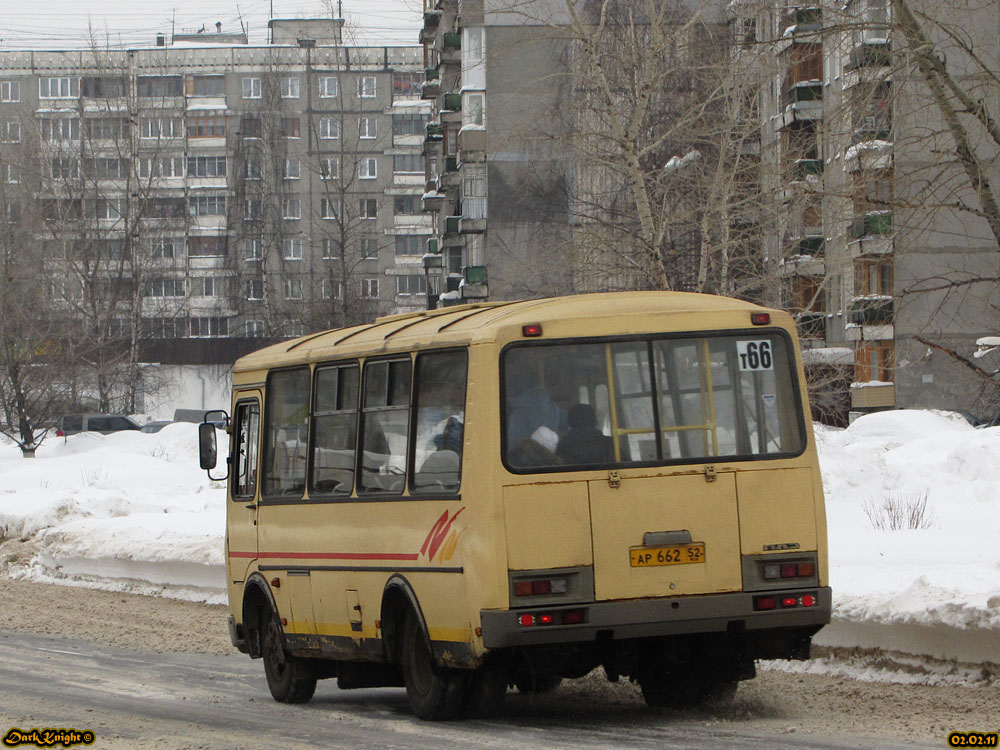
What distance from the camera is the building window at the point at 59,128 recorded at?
79.8 metres

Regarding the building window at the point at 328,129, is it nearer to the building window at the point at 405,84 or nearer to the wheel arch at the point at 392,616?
the building window at the point at 405,84

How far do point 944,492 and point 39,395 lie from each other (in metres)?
35.9

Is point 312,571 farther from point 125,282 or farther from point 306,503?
point 125,282

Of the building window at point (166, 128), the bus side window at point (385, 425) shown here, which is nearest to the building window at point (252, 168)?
the building window at point (166, 128)

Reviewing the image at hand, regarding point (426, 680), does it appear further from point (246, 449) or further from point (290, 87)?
point (290, 87)

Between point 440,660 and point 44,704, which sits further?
point 44,704

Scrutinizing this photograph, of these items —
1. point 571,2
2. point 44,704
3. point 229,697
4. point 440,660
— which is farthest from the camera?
point 571,2

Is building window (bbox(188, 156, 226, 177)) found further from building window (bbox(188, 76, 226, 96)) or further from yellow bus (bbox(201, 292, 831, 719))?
yellow bus (bbox(201, 292, 831, 719))

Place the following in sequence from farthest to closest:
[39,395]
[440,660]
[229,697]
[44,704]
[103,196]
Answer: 1. [103,196]
2. [39,395]
3. [229,697]
4. [44,704]
5. [440,660]

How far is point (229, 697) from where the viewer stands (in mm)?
12859

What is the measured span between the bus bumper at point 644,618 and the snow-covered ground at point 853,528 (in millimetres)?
2038

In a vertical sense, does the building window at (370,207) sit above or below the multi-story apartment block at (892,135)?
above

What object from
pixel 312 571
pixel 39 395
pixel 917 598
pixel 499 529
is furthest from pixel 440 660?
pixel 39 395

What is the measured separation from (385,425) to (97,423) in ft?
188
